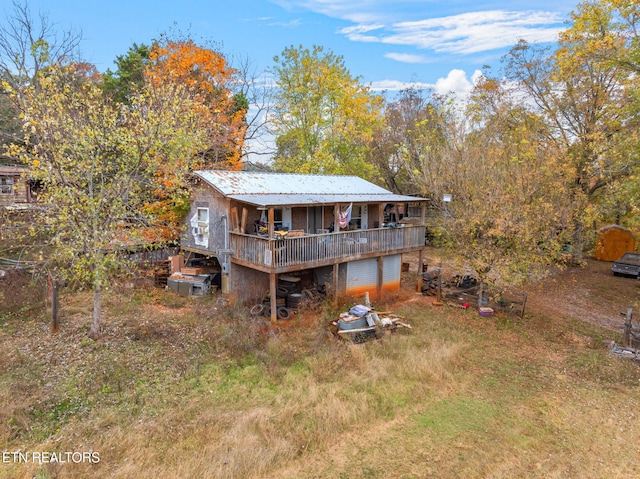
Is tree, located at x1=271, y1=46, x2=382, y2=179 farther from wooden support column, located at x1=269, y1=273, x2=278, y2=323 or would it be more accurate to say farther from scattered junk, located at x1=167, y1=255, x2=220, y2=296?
wooden support column, located at x1=269, y1=273, x2=278, y2=323

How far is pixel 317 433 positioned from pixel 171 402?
3333 millimetres

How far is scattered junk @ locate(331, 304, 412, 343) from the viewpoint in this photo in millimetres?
12055

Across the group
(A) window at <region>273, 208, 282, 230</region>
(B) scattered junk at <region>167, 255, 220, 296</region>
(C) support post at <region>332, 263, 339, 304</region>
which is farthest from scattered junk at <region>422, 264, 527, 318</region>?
(B) scattered junk at <region>167, 255, 220, 296</region>

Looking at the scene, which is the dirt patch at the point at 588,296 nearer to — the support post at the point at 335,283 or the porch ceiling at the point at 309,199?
the porch ceiling at the point at 309,199

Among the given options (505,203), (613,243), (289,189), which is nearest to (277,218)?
(289,189)

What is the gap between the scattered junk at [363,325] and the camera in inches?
475

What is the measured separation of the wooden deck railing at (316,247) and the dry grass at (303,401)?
2.37 metres

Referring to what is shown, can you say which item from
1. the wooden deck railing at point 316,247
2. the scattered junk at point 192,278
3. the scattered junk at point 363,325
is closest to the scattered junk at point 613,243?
the wooden deck railing at point 316,247

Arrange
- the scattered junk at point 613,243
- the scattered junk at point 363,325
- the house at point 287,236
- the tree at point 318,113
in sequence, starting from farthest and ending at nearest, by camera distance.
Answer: the tree at point 318,113
the scattered junk at point 613,243
the house at point 287,236
the scattered junk at point 363,325

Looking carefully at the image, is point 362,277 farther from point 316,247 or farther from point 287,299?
point 287,299

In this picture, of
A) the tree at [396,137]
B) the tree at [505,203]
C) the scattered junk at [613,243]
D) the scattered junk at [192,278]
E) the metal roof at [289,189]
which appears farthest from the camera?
the tree at [396,137]

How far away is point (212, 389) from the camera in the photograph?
8805 millimetres

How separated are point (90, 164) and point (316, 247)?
7888 mm

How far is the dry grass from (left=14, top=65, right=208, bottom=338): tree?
225 centimetres
